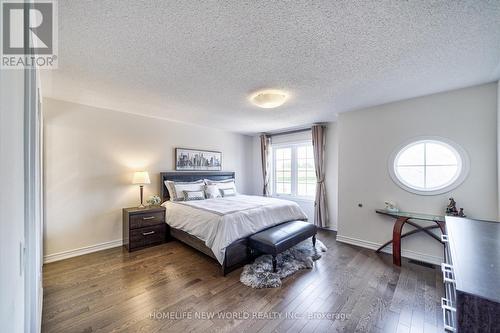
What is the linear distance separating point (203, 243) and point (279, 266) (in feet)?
3.64

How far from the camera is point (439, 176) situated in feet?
9.62

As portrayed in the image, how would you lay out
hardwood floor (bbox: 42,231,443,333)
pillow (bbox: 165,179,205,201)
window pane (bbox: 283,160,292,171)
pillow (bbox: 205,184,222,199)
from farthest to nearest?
window pane (bbox: 283,160,292,171)
pillow (bbox: 205,184,222,199)
pillow (bbox: 165,179,205,201)
hardwood floor (bbox: 42,231,443,333)

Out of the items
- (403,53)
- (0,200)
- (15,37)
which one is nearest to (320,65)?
(403,53)

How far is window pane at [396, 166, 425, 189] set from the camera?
3062 mm

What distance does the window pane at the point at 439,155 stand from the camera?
2.85 meters

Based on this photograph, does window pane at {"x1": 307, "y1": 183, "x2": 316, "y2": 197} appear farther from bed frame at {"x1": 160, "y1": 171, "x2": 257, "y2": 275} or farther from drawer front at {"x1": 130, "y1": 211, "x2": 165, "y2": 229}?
drawer front at {"x1": 130, "y1": 211, "x2": 165, "y2": 229}

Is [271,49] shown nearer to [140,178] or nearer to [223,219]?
[223,219]

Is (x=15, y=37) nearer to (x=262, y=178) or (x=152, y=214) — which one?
(x=152, y=214)

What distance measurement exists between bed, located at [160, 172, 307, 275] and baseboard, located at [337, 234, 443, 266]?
88 cm

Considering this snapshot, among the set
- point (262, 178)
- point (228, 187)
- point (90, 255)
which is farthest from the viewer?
point (262, 178)

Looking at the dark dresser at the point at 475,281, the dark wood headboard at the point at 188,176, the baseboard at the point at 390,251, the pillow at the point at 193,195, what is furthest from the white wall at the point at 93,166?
the dark dresser at the point at 475,281

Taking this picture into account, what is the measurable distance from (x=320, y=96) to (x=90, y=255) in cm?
419

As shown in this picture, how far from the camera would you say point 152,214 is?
3486 millimetres

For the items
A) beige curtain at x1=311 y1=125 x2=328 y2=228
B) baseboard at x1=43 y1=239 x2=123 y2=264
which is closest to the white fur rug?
beige curtain at x1=311 y1=125 x2=328 y2=228
